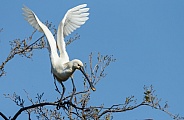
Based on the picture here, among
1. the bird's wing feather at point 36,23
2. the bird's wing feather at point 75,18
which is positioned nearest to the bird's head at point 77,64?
the bird's wing feather at point 36,23

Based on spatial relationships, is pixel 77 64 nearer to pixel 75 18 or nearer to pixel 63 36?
pixel 63 36

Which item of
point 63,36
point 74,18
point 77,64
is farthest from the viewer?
point 74,18

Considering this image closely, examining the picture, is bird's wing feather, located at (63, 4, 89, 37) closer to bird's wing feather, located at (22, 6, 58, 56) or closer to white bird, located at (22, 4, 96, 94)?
white bird, located at (22, 4, 96, 94)

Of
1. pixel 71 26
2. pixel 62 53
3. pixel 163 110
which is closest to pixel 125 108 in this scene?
pixel 163 110

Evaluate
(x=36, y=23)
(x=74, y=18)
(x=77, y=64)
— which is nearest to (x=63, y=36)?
(x=74, y=18)

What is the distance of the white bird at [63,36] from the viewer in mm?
6879

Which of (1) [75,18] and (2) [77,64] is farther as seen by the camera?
(1) [75,18]

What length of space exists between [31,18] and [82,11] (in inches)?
31.4

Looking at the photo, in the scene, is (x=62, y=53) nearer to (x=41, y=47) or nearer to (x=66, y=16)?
(x=66, y=16)

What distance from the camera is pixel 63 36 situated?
7844mm

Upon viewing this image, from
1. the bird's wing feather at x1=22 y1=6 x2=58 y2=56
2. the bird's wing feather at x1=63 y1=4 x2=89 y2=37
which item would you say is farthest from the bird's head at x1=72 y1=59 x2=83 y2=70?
the bird's wing feather at x1=63 y1=4 x2=89 y2=37

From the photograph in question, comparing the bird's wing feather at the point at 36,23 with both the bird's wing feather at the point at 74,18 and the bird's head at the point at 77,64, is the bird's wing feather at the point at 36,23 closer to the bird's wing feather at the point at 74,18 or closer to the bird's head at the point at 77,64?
the bird's wing feather at the point at 74,18

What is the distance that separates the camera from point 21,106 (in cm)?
703

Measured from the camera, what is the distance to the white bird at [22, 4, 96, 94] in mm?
6879
